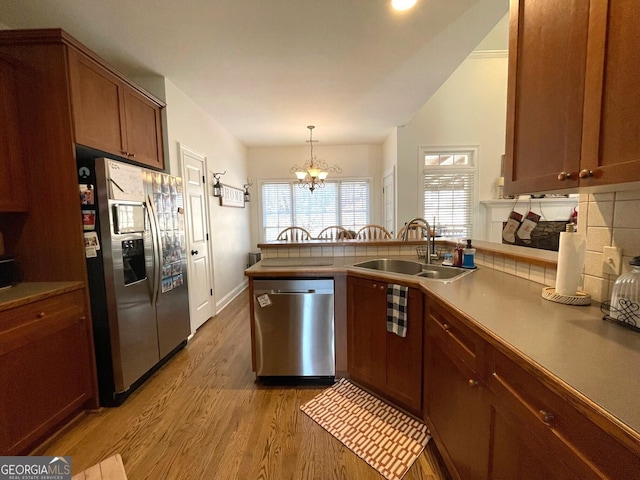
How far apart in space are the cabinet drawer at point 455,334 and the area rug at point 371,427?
0.66 m

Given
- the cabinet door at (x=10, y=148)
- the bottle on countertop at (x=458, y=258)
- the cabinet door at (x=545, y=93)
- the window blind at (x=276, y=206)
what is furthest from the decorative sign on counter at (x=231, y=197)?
the cabinet door at (x=545, y=93)

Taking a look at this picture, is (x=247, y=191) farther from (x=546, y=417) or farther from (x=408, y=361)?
(x=546, y=417)

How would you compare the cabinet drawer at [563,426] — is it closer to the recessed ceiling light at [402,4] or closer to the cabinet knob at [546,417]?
the cabinet knob at [546,417]

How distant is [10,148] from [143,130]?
36.6 inches

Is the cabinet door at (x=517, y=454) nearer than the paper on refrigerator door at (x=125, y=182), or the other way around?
the cabinet door at (x=517, y=454)

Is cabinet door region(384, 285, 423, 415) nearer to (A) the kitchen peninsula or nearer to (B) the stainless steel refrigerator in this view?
(A) the kitchen peninsula

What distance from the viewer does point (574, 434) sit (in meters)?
0.66

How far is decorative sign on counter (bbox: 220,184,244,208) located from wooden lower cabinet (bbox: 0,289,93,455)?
2.65m

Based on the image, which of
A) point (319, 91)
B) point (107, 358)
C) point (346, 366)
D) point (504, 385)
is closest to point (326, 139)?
point (319, 91)

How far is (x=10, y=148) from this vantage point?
66.1 inches

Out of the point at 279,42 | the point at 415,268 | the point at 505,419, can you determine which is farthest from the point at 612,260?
the point at 279,42

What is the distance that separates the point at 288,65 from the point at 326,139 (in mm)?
2846

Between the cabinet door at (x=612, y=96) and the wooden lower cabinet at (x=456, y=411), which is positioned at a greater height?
the cabinet door at (x=612, y=96)

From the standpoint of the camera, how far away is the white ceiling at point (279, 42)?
184 centimetres
